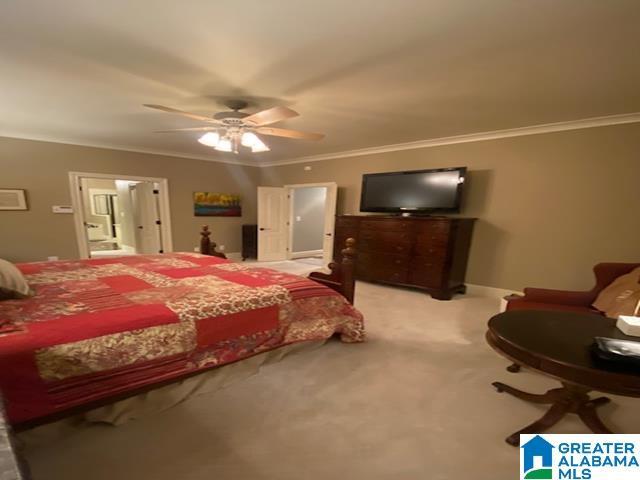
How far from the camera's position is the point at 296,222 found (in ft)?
23.2

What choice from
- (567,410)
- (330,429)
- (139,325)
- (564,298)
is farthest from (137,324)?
(564,298)

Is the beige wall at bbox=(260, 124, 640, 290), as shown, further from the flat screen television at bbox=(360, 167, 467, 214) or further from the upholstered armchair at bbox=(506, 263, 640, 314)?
the upholstered armchair at bbox=(506, 263, 640, 314)

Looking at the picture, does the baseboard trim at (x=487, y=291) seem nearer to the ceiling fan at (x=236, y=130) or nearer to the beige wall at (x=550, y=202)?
the beige wall at (x=550, y=202)

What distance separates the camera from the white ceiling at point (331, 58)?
5.08 feet

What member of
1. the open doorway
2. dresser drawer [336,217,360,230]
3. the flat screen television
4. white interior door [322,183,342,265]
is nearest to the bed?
dresser drawer [336,217,360,230]

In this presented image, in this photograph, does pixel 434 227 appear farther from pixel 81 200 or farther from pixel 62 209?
pixel 62 209

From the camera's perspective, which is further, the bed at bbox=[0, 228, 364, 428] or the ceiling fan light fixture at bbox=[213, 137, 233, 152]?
the ceiling fan light fixture at bbox=[213, 137, 233, 152]

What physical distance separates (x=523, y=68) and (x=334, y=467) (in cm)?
288

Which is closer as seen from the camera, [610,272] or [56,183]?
[610,272]

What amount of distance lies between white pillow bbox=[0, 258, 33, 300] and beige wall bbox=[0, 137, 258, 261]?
12.1 feet

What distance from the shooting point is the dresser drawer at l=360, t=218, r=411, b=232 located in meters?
4.18

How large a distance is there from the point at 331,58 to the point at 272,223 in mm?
4582

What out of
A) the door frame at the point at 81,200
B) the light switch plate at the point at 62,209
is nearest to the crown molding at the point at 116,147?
the door frame at the point at 81,200

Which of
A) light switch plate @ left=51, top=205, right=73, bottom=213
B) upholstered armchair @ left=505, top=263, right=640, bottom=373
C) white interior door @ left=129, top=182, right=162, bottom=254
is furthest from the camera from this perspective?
white interior door @ left=129, top=182, right=162, bottom=254
